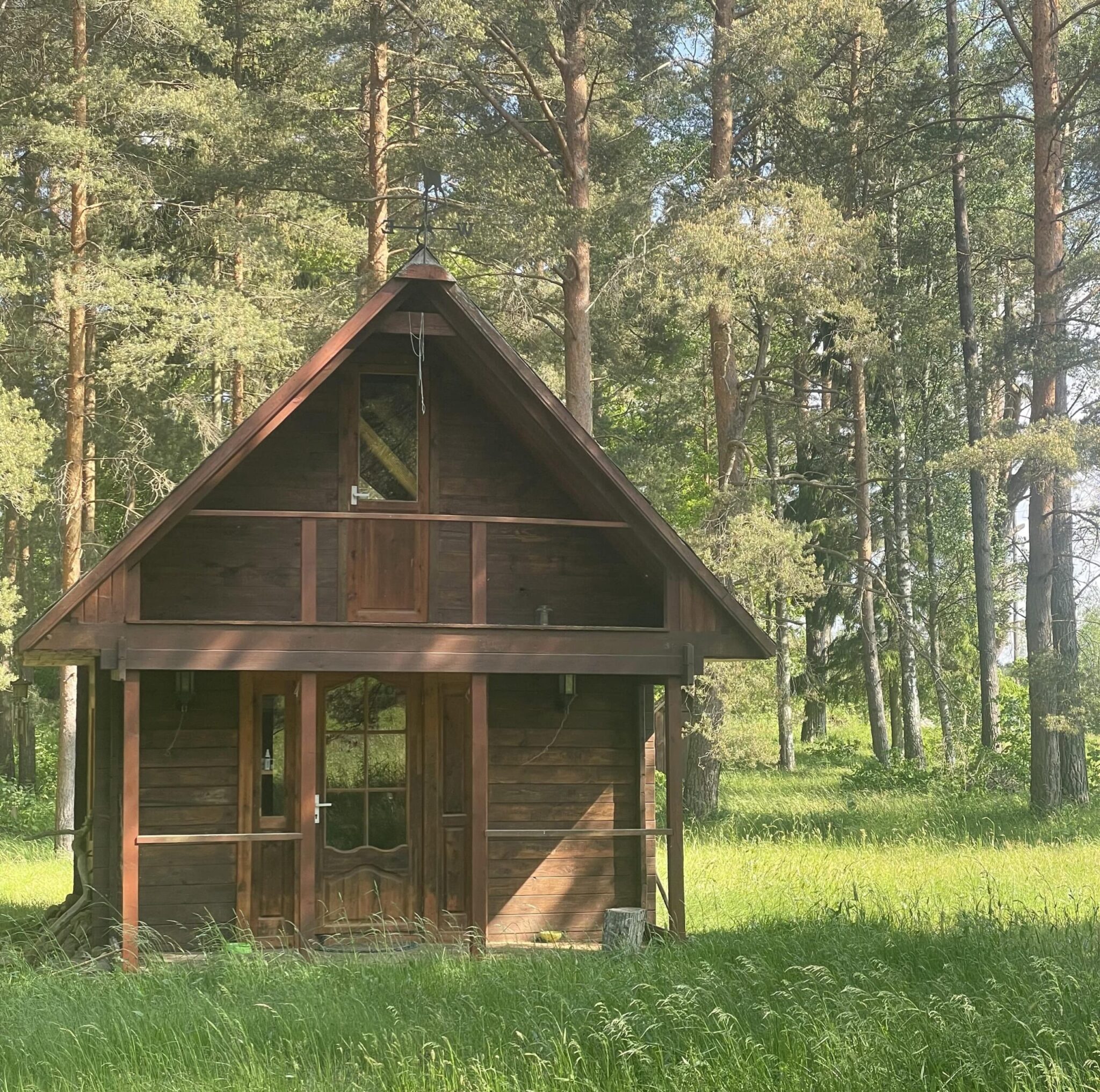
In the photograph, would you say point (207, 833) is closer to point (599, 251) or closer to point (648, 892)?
point (648, 892)

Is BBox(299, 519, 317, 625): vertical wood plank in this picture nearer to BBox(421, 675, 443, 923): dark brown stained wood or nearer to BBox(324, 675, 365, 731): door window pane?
BBox(324, 675, 365, 731): door window pane

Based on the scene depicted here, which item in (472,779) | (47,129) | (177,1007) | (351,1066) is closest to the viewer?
(351,1066)

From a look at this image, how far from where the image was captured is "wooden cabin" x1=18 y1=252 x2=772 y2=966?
439 inches

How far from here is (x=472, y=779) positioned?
11.1 metres

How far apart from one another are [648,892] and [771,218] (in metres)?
9.50

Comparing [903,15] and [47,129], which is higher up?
[903,15]

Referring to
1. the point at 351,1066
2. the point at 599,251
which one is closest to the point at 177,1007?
the point at 351,1066

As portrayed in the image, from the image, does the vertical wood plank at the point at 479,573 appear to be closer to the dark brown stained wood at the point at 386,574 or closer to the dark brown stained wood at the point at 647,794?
the dark brown stained wood at the point at 386,574

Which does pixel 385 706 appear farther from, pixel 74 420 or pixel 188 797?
pixel 74 420

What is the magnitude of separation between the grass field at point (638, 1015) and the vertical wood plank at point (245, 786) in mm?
1996

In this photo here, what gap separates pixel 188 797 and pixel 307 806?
1880mm

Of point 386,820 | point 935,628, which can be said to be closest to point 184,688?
point 386,820

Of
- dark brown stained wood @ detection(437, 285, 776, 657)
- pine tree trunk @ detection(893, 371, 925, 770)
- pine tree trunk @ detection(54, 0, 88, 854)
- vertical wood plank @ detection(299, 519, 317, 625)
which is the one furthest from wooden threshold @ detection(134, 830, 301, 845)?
pine tree trunk @ detection(893, 371, 925, 770)

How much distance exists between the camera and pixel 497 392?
12086 millimetres
